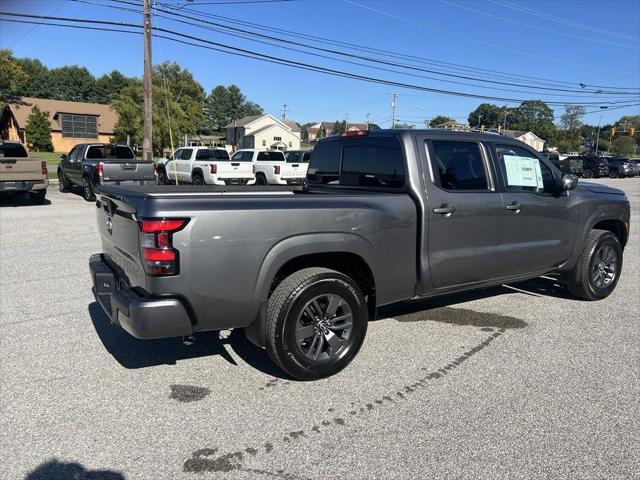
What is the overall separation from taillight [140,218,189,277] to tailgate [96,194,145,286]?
118mm

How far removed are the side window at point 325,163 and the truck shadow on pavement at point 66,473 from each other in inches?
133

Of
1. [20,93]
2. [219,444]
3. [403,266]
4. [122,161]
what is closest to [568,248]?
[403,266]

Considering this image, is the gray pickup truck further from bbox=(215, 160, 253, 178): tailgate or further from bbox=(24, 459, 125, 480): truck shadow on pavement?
bbox=(215, 160, 253, 178): tailgate

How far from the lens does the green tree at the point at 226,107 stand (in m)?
135

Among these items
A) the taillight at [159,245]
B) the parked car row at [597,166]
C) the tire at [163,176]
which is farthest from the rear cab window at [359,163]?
the parked car row at [597,166]

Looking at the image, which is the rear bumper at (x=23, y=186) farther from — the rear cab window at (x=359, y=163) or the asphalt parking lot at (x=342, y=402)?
the rear cab window at (x=359, y=163)

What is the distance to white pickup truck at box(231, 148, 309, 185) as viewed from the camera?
840 inches

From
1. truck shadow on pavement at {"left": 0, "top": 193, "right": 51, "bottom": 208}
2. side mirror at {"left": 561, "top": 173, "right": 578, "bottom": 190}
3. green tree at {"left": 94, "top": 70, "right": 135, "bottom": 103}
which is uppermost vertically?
green tree at {"left": 94, "top": 70, "right": 135, "bottom": 103}

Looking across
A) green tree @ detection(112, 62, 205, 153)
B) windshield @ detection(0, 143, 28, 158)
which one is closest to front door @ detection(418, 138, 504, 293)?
windshield @ detection(0, 143, 28, 158)

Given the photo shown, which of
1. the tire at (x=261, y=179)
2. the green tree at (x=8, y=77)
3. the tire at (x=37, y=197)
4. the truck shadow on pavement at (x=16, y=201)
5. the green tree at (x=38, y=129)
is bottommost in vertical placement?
the truck shadow on pavement at (x=16, y=201)

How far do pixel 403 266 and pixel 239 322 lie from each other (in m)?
1.46

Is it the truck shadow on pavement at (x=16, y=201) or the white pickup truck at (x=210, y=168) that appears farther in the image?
the white pickup truck at (x=210, y=168)

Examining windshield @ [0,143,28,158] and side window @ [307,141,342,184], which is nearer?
side window @ [307,141,342,184]

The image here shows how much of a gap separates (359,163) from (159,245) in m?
2.39
